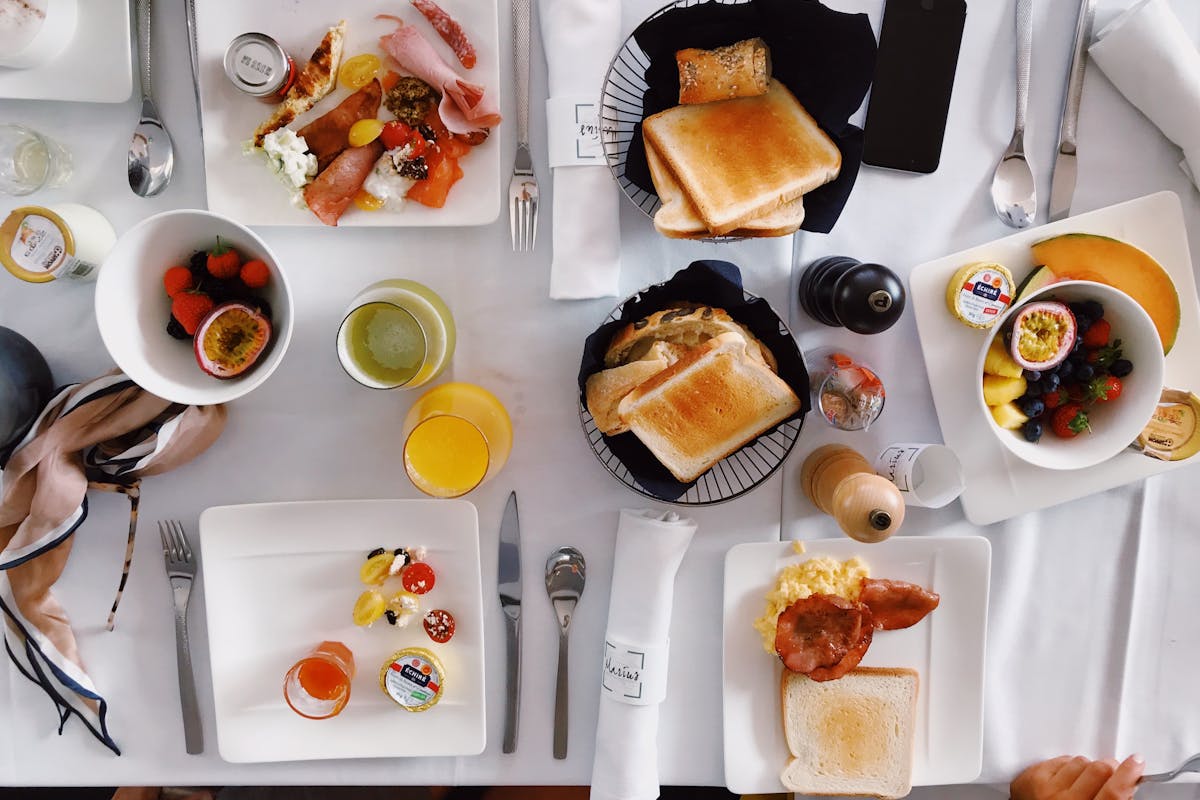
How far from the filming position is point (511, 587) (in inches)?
41.1

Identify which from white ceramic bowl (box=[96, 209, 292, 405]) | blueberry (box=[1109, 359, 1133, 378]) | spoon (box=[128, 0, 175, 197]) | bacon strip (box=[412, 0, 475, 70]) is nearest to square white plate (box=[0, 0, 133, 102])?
spoon (box=[128, 0, 175, 197])

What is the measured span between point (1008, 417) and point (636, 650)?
0.58 metres

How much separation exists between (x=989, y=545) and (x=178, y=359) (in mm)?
1089

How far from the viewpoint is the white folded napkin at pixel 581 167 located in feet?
3.13

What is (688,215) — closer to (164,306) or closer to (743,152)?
(743,152)

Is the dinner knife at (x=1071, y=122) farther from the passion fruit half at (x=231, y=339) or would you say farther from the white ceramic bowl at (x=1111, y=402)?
the passion fruit half at (x=231, y=339)

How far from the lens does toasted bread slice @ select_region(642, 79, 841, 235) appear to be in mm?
929

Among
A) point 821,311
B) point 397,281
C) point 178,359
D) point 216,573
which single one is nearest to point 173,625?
point 216,573

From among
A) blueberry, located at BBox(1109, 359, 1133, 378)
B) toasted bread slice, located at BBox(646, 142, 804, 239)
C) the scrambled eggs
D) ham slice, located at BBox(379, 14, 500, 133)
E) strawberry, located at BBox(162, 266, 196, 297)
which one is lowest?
the scrambled eggs

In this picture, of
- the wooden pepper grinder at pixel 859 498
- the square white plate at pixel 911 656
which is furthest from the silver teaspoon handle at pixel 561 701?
the wooden pepper grinder at pixel 859 498

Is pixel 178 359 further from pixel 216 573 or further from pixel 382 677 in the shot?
pixel 382 677

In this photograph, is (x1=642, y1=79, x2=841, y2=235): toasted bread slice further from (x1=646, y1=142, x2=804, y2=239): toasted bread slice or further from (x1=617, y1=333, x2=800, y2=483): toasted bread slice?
(x1=617, y1=333, x2=800, y2=483): toasted bread slice

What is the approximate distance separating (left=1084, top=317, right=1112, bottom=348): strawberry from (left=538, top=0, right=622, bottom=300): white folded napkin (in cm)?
62

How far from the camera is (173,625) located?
1.04 meters
